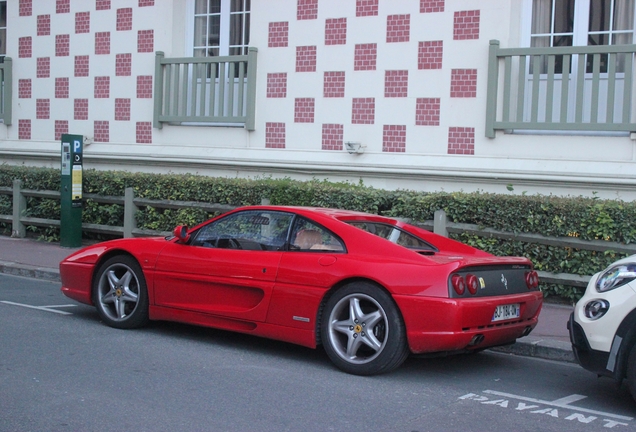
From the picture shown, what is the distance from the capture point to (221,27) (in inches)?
571

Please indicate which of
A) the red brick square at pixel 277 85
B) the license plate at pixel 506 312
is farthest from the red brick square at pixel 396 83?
the license plate at pixel 506 312

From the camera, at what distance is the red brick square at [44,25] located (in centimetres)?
1601

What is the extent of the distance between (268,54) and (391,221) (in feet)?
23.3

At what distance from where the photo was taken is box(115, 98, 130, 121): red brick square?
49.1ft

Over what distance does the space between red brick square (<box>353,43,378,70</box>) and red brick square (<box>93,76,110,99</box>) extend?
5432mm

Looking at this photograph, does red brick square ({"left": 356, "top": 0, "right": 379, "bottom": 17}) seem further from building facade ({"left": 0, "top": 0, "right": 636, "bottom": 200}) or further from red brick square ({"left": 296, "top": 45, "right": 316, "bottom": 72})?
red brick square ({"left": 296, "top": 45, "right": 316, "bottom": 72})

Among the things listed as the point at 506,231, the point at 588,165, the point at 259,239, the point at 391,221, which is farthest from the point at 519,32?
the point at 259,239

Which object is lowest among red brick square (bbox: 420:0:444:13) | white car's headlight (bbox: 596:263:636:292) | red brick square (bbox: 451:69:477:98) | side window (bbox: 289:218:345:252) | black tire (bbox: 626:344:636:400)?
black tire (bbox: 626:344:636:400)

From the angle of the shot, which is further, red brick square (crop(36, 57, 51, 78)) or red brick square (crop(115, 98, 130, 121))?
red brick square (crop(36, 57, 51, 78))

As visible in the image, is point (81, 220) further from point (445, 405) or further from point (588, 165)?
point (445, 405)

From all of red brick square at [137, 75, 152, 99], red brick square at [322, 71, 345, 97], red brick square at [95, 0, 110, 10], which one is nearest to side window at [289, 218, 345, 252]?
red brick square at [322, 71, 345, 97]

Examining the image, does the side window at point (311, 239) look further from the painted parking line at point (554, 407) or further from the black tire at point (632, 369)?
the black tire at point (632, 369)

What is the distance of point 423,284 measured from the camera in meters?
5.99

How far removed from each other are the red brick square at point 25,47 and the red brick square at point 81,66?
4.51 ft
